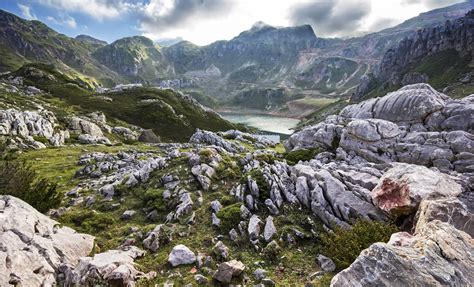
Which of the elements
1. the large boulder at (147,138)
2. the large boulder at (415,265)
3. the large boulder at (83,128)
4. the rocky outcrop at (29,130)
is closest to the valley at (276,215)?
the large boulder at (415,265)

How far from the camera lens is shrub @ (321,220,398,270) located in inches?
471

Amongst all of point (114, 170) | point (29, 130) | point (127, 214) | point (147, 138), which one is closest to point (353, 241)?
point (127, 214)

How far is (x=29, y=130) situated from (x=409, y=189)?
6590 cm

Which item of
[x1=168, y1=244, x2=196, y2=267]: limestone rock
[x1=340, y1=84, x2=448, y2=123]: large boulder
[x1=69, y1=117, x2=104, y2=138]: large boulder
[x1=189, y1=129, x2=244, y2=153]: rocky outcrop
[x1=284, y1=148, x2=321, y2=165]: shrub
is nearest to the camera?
[x1=168, y1=244, x2=196, y2=267]: limestone rock

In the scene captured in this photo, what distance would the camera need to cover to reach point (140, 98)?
140m

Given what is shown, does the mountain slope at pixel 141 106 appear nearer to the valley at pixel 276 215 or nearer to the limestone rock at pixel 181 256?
the valley at pixel 276 215

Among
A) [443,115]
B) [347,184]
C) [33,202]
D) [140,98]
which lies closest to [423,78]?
[140,98]

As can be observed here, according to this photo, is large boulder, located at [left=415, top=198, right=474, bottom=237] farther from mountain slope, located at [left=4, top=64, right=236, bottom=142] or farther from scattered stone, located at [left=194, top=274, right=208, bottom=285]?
mountain slope, located at [left=4, top=64, right=236, bottom=142]

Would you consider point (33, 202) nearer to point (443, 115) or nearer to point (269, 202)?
point (269, 202)

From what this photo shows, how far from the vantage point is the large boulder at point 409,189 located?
1361cm

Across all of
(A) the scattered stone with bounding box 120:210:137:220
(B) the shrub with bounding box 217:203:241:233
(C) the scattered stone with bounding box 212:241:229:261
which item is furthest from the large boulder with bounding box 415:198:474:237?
(A) the scattered stone with bounding box 120:210:137:220

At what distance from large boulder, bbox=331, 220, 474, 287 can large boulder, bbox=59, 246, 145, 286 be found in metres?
8.48

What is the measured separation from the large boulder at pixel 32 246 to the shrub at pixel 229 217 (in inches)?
286

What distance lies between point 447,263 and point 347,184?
29.1 ft
